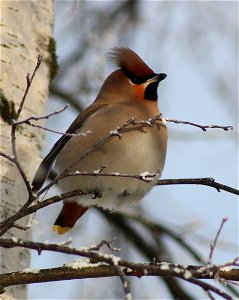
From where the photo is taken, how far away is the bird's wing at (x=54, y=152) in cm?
324

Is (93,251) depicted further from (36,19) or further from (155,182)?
(36,19)

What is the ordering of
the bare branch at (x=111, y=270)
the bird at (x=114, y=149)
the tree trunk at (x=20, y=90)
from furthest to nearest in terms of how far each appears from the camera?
the bird at (x=114, y=149) < the tree trunk at (x=20, y=90) < the bare branch at (x=111, y=270)

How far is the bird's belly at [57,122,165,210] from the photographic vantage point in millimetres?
3277

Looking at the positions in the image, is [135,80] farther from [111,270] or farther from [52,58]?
[111,270]

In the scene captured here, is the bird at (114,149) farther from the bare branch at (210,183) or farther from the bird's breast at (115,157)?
the bare branch at (210,183)

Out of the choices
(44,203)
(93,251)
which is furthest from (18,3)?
(93,251)

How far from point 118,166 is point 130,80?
75 cm

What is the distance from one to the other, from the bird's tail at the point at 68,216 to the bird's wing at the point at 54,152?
24 centimetres

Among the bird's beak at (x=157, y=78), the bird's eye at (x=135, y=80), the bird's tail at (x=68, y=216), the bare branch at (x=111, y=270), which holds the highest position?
the bird's eye at (x=135, y=80)

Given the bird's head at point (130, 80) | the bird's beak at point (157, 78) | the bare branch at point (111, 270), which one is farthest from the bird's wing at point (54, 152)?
the bare branch at point (111, 270)

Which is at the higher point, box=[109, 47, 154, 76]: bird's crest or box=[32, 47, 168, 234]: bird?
box=[109, 47, 154, 76]: bird's crest

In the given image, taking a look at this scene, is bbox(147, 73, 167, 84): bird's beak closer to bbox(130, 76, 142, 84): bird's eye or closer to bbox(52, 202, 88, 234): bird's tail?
bbox(130, 76, 142, 84): bird's eye

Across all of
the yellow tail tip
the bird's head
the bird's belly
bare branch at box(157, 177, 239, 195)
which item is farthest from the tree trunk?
bare branch at box(157, 177, 239, 195)

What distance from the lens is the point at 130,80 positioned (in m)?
3.91
